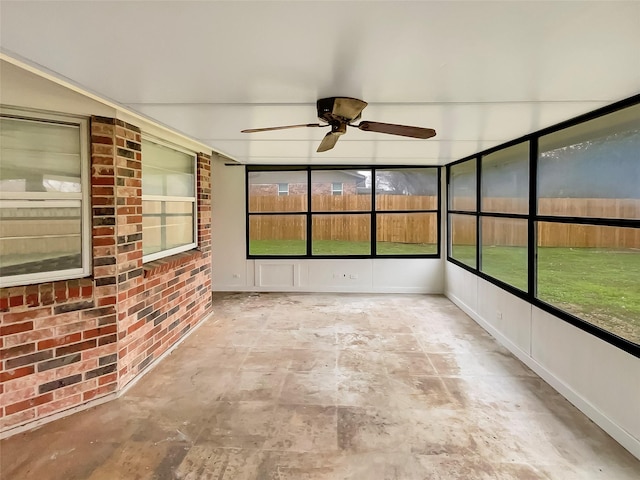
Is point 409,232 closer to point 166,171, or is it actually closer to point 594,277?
point 594,277

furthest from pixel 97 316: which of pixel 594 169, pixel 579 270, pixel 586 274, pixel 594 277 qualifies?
pixel 594 277

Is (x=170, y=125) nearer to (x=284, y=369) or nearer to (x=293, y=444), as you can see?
(x=284, y=369)

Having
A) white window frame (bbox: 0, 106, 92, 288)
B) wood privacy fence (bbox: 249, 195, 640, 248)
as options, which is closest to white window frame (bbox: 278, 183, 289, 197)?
wood privacy fence (bbox: 249, 195, 640, 248)

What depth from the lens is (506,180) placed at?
4.77 metres

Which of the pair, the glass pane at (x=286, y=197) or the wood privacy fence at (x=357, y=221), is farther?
the glass pane at (x=286, y=197)

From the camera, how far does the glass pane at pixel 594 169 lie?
9.18ft

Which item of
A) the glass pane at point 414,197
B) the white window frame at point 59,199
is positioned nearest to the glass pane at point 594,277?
the glass pane at point 414,197

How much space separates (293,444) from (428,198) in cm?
547

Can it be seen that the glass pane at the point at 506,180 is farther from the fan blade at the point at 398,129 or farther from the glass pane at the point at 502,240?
the fan blade at the point at 398,129

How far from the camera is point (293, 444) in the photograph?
2400mm

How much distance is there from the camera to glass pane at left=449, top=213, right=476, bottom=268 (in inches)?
227

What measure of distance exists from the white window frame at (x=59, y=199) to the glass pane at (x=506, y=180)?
4.24 metres

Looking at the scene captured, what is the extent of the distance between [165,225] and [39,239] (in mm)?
1481

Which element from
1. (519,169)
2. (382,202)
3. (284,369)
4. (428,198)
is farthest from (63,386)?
(428,198)
